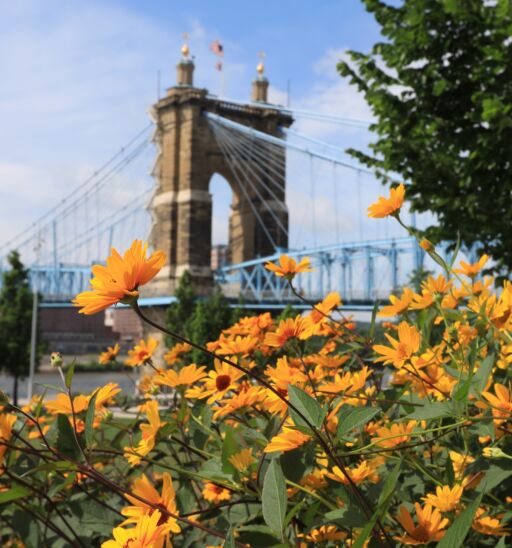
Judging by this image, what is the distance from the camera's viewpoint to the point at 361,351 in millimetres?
2201

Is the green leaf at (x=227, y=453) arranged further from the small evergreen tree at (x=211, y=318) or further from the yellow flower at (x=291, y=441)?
the small evergreen tree at (x=211, y=318)

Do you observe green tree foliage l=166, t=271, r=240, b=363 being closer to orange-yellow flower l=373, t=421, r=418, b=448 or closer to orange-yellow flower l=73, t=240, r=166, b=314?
orange-yellow flower l=373, t=421, r=418, b=448

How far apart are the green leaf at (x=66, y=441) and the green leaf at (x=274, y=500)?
424 millimetres

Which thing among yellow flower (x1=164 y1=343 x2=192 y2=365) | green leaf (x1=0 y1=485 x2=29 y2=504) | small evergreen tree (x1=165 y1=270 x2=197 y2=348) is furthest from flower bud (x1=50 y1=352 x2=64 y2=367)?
small evergreen tree (x1=165 y1=270 x2=197 y2=348)

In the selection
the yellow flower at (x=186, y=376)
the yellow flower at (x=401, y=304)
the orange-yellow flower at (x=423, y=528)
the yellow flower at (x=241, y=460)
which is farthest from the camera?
the yellow flower at (x=401, y=304)

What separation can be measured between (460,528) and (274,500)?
0.89 ft

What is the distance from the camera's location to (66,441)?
3.92 ft

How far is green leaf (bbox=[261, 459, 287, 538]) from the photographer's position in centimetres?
91

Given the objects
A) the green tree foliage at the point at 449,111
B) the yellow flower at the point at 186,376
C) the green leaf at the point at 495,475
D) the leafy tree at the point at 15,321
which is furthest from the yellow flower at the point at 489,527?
the leafy tree at the point at 15,321

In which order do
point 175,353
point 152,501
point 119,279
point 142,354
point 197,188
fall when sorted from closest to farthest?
point 119,279, point 152,501, point 142,354, point 175,353, point 197,188

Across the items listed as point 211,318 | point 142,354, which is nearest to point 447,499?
point 142,354

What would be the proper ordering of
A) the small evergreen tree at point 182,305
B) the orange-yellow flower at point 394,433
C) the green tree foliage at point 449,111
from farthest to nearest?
the small evergreen tree at point 182,305
the green tree foliage at point 449,111
the orange-yellow flower at point 394,433

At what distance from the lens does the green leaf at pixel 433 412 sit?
1.04 meters

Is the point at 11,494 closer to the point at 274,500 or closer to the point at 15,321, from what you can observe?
the point at 274,500
